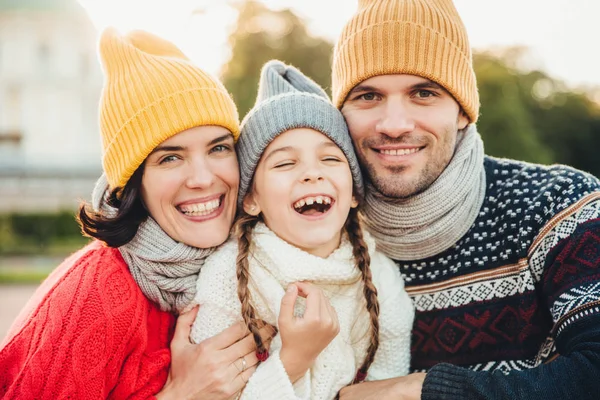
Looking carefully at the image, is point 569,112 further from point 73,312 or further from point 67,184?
point 73,312

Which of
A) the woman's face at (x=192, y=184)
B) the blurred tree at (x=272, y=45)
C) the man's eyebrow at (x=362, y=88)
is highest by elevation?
the man's eyebrow at (x=362, y=88)

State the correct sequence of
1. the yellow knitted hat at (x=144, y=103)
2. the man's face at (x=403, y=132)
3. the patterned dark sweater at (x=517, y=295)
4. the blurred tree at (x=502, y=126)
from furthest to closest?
the blurred tree at (x=502, y=126) → the man's face at (x=403, y=132) → the yellow knitted hat at (x=144, y=103) → the patterned dark sweater at (x=517, y=295)

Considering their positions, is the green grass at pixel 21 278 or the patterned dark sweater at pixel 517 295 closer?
the patterned dark sweater at pixel 517 295

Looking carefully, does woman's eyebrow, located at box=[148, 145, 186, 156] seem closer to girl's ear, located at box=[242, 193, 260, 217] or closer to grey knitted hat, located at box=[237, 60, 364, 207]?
grey knitted hat, located at box=[237, 60, 364, 207]

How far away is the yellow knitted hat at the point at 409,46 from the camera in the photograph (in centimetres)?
314

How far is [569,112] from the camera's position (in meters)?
37.9

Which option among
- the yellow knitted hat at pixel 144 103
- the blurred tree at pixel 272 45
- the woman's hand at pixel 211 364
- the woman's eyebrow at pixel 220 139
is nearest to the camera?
the woman's hand at pixel 211 364

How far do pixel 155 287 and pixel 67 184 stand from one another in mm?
23667

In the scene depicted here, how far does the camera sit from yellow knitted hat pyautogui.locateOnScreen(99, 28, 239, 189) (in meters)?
2.88

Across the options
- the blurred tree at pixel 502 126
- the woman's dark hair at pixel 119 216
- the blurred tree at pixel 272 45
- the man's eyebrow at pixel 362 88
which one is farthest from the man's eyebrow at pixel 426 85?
the blurred tree at pixel 272 45

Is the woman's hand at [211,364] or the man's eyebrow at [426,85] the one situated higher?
the man's eyebrow at [426,85]

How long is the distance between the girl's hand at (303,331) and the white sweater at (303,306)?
0.07m

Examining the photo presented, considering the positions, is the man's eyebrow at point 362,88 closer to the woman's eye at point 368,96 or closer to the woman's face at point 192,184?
the woman's eye at point 368,96

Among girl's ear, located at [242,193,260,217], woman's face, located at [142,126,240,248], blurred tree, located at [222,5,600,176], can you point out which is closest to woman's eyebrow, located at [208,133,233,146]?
woman's face, located at [142,126,240,248]
